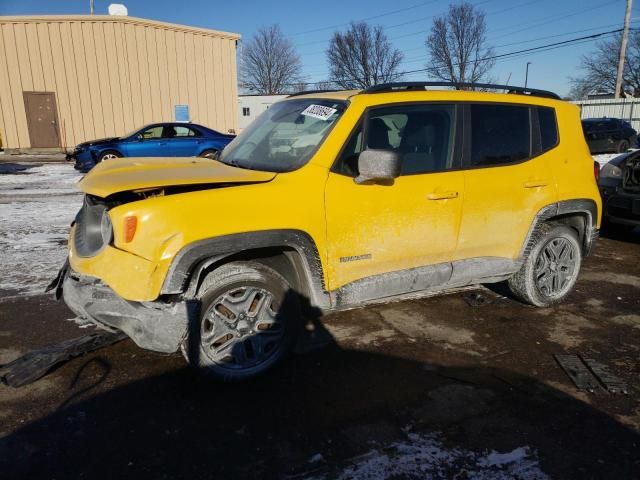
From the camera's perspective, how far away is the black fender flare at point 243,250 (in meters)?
2.74

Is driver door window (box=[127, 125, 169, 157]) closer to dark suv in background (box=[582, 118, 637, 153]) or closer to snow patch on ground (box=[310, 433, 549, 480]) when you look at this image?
snow patch on ground (box=[310, 433, 549, 480])

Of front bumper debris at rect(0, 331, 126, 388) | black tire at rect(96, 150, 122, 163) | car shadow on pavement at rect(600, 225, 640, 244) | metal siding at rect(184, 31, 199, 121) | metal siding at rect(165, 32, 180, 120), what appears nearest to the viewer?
front bumper debris at rect(0, 331, 126, 388)

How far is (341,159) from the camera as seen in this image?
328cm

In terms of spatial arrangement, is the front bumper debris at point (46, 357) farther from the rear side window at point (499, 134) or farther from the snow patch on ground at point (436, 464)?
the rear side window at point (499, 134)

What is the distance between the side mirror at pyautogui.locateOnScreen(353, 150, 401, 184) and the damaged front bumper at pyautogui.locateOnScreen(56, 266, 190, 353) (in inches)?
53.8

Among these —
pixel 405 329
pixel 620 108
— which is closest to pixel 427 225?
pixel 405 329

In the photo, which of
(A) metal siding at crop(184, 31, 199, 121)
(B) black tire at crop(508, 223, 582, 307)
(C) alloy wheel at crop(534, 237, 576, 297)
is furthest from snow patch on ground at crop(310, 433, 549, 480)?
(A) metal siding at crop(184, 31, 199, 121)

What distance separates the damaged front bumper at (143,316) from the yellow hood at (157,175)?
1.97 feet

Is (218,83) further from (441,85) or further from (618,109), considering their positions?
(618,109)

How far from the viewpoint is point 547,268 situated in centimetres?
450

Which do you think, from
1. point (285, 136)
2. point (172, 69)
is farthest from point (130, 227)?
point (172, 69)

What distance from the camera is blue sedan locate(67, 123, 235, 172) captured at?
44.1 ft

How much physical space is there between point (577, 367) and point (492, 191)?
4.67 feet

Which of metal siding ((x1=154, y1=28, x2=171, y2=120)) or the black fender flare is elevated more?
metal siding ((x1=154, y1=28, x2=171, y2=120))
